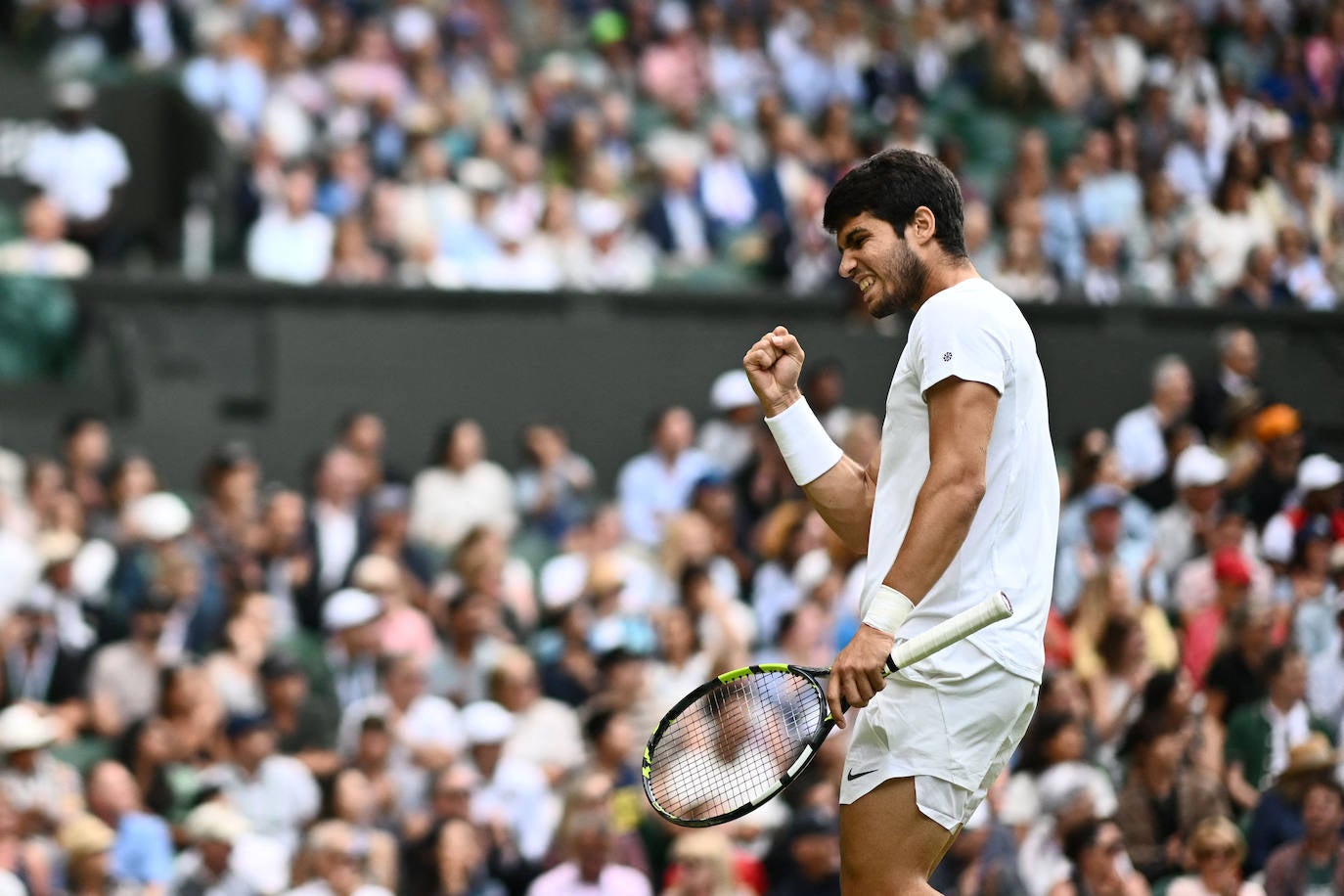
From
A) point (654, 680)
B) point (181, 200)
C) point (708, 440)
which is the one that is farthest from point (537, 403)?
point (654, 680)

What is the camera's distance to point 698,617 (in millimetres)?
9570

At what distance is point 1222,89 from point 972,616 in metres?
12.7

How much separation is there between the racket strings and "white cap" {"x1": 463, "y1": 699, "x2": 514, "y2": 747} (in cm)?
391

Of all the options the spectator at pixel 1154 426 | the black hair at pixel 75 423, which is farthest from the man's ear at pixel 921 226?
the spectator at pixel 1154 426

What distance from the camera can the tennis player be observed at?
4.15 m

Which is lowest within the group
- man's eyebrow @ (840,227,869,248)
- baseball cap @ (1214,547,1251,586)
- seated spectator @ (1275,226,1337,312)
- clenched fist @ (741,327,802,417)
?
seated spectator @ (1275,226,1337,312)

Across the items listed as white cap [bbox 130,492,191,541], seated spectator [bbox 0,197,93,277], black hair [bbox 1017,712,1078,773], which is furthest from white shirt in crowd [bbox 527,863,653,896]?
seated spectator [bbox 0,197,93,277]

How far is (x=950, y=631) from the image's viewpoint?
4.08 meters

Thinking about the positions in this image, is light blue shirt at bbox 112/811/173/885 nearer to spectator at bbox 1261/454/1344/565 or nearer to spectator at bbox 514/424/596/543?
spectator at bbox 514/424/596/543

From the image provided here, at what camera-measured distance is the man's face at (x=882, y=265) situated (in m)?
4.38

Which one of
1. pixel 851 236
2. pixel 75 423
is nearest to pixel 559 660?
pixel 75 423

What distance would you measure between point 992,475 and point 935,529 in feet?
0.79

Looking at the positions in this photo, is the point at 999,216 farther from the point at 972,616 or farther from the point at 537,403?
the point at 972,616

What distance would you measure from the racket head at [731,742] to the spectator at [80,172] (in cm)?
→ 835
